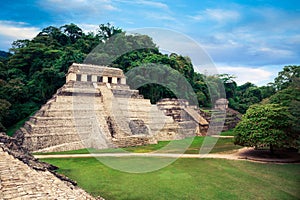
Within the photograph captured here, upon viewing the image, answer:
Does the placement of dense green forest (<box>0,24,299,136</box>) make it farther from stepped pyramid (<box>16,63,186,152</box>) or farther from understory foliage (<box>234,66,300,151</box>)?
stepped pyramid (<box>16,63,186,152</box>)

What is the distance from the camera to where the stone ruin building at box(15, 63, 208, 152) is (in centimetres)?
1832

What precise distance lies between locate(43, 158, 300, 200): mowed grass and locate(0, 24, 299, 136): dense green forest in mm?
6706

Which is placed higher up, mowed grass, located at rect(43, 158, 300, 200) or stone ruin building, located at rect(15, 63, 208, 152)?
stone ruin building, located at rect(15, 63, 208, 152)

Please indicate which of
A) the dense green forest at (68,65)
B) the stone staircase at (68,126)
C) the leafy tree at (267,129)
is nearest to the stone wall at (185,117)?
the dense green forest at (68,65)

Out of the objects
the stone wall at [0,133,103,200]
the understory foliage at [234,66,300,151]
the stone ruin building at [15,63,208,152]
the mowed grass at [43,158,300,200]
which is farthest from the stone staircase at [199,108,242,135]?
the stone wall at [0,133,103,200]

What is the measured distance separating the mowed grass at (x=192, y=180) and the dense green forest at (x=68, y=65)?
22.0 ft

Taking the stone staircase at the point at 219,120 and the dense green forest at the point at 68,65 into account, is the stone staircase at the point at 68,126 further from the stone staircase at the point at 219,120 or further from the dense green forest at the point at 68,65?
the stone staircase at the point at 219,120

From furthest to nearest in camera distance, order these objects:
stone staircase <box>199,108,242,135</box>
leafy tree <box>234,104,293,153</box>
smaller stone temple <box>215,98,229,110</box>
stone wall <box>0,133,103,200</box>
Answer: smaller stone temple <box>215,98,229,110</box>, stone staircase <box>199,108,242,135</box>, leafy tree <box>234,104,293,153</box>, stone wall <box>0,133,103,200</box>

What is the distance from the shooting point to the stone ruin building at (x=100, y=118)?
60.1 feet

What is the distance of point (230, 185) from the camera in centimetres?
985

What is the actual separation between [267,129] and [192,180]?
23.5 feet

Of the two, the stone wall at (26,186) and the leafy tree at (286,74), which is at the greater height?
the leafy tree at (286,74)

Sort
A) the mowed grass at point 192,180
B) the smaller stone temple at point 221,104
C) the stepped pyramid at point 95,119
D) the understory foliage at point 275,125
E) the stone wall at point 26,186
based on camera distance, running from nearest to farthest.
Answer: the stone wall at point 26,186 < the mowed grass at point 192,180 < the understory foliage at point 275,125 < the stepped pyramid at point 95,119 < the smaller stone temple at point 221,104

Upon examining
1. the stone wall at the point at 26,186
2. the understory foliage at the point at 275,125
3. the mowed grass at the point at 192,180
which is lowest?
the mowed grass at the point at 192,180
